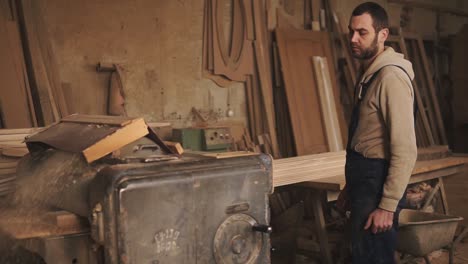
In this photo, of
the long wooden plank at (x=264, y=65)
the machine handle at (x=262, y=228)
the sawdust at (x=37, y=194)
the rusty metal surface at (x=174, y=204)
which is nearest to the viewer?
the rusty metal surface at (x=174, y=204)

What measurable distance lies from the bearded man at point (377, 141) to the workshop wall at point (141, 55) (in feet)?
7.55

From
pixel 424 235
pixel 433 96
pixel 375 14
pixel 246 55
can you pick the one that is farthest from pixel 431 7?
pixel 375 14

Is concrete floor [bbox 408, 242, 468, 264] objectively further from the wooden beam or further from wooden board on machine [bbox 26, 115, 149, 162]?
the wooden beam

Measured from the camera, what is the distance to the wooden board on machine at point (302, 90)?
189 inches

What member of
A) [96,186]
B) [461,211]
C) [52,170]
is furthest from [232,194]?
[461,211]

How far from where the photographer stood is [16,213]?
170 centimetres

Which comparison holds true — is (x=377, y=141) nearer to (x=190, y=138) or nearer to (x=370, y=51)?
(x=370, y=51)

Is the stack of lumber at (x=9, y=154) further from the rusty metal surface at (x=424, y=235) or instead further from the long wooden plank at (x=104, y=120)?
the rusty metal surface at (x=424, y=235)

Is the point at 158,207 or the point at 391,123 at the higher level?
the point at 391,123

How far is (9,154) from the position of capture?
234cm

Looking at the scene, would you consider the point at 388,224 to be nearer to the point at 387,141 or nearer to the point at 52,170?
the point at 387,141

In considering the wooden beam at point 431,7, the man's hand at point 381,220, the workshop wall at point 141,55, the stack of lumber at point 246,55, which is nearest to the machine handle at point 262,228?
→ the man's hand at point 381,220

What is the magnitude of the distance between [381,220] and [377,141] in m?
0.34

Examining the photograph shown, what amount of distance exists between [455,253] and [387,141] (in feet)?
7.60
